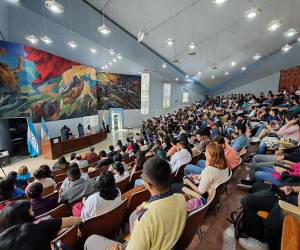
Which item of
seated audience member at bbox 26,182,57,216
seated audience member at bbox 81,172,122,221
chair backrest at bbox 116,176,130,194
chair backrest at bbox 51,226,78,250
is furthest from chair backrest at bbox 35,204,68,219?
chair backrest at bbox 116,176,130,194

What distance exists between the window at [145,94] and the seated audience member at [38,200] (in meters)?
15.6

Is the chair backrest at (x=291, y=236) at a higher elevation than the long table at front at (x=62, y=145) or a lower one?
higher

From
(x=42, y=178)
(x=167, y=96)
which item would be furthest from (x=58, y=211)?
(x=167, y=96)

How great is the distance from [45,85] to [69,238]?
376 inches

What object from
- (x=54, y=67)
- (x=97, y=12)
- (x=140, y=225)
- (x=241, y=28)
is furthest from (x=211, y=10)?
(x=140, y=225)

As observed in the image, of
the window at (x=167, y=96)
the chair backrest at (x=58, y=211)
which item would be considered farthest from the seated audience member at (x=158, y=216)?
the window at (x=167, y=96)

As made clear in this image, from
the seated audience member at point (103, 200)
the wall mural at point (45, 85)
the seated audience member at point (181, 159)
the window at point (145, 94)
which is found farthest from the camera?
the window at point (145, 94)

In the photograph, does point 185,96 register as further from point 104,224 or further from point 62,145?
point 104,224

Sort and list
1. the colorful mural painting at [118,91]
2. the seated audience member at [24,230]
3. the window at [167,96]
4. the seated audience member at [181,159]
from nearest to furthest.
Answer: the seated audience member at [24,230] → the seated audience member at [181,159] → the colorful mural painting at [118,91] → the window at [167,96]

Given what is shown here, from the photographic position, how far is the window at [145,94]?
17.5 metres

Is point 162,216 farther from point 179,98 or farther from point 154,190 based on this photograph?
point 179,98

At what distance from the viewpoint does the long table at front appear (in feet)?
28.5

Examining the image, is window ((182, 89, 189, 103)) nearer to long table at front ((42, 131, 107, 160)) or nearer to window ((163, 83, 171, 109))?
window ((163, 83, 171, 109))

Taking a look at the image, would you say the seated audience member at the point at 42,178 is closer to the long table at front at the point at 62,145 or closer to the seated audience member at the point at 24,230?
the seated audience member at the point at 24,230
